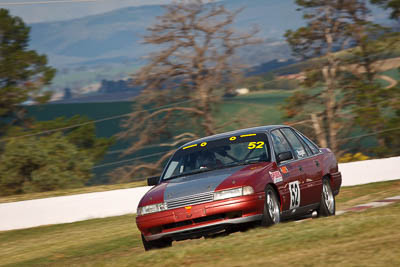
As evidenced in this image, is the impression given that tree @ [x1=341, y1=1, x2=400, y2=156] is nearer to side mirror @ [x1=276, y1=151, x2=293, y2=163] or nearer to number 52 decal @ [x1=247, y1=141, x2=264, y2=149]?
number 52 decal @ [x1=247, y1=141, x2=264, y2=149]

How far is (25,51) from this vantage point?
40625 millimetres

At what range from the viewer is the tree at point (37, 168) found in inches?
1246

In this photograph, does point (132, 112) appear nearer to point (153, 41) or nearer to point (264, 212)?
point (153, 41)

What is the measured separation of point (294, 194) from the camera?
9.98 meters

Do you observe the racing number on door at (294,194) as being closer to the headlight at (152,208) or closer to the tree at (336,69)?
the headlight at (152,208)

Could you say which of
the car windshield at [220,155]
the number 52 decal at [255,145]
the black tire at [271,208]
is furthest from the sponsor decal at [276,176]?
the number 52 decal at [255,145]

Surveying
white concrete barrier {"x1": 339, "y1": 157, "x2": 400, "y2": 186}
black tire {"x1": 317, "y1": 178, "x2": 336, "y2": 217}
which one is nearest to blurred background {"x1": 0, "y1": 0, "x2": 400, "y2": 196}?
white concrete barrier {"x1": 339, "y1": 157, "x2": 400, "y2": 186}

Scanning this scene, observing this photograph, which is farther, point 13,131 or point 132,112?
point 13,131

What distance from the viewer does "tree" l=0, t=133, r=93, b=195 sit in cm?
3166

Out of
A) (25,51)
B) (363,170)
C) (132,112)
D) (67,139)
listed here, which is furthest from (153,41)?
(363,170)

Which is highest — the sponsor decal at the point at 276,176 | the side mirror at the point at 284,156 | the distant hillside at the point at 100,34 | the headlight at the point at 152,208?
the side mirror at the point at 284,156

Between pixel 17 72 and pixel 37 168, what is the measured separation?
8.36 metres

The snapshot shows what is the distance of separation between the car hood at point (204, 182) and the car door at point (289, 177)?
385mm

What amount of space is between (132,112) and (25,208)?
1623cm
